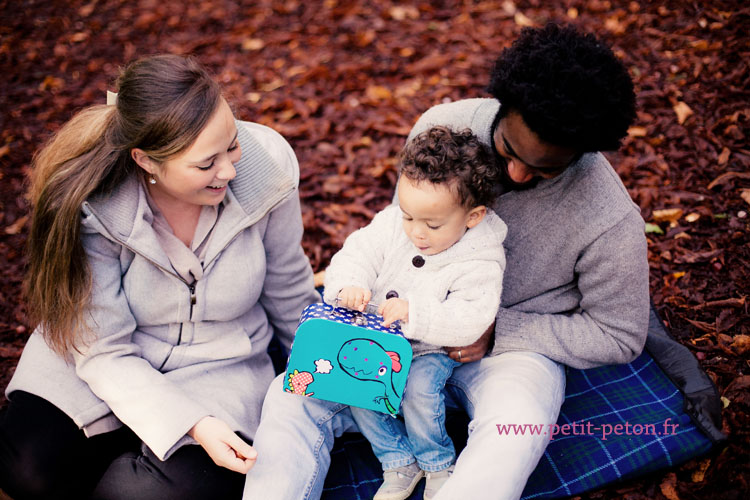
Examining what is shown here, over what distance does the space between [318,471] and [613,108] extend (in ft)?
5.86

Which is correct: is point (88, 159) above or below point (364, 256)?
above

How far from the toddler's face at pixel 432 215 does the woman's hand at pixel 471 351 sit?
44 centimetres

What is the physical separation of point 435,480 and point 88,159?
1912 millimetres

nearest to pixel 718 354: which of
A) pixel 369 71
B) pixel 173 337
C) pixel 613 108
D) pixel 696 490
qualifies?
pixel 696 490

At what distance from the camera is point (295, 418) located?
2.56 metres

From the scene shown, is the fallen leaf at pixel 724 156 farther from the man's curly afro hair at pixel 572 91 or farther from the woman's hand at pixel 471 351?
the woman's hand at pixel 471 351

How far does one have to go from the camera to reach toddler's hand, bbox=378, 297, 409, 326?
2338mm

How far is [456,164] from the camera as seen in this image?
230 cm

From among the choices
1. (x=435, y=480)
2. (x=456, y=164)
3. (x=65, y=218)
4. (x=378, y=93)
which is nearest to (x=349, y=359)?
(x=435, y=480)

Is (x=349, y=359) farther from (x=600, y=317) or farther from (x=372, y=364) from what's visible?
(x=600, y=317)

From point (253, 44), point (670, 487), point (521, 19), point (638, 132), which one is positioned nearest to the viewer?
point (670, 487)

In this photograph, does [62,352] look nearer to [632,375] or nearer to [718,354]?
[632,375]

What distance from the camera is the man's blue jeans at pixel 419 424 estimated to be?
2527 mm

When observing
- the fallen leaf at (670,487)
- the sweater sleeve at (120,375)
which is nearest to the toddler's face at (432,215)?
the sweater sleeve at (120,375)
